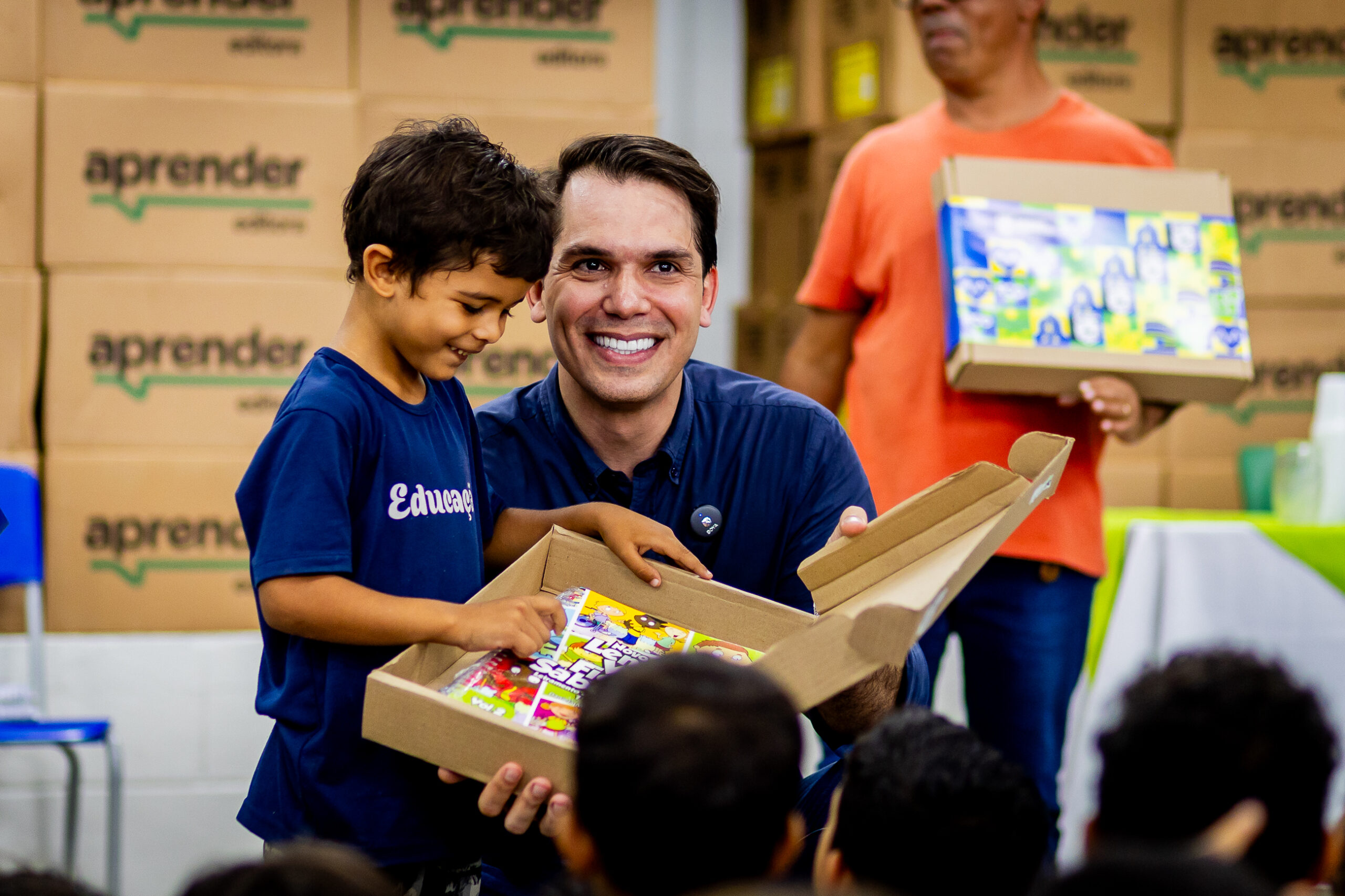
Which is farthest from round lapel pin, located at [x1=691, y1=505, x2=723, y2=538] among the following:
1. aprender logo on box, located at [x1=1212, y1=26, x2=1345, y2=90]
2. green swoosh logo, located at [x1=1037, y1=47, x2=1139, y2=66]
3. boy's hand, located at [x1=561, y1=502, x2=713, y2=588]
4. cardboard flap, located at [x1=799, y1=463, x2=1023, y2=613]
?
aprender logo on box, located at [x1=1212, y1=26, x2=1345, y2=90]

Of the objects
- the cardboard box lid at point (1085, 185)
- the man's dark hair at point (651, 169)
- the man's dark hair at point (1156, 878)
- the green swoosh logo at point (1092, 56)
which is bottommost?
the man's dark hair at point (1156, 878)

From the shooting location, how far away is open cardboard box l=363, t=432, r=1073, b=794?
3.27ft

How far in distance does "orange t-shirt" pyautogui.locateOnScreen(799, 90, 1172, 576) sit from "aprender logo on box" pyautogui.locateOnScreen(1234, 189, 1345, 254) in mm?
856

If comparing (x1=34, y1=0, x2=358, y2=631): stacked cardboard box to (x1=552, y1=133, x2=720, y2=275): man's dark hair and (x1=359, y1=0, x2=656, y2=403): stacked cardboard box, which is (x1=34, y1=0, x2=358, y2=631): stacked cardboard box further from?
(x1=552, y1=133, x2=720, y2=275): man's dark hair

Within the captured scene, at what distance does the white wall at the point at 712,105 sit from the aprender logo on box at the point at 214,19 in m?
1.28

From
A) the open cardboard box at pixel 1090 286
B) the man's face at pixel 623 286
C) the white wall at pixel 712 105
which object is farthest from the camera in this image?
the white wall at pixel 712 105

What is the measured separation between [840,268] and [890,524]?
3.47 ft

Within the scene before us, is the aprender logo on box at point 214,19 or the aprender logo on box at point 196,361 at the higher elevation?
the aprender logo on box at point 214,19

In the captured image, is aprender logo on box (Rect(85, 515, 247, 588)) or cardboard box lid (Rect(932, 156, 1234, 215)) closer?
cardboard box lid (Rect(932, 156, 1234, 215))

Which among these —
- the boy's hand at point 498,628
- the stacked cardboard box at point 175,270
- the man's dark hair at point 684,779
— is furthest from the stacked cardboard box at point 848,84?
the man's dark hair at point 684,779

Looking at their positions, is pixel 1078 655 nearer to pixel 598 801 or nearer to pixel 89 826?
pixel 598 801

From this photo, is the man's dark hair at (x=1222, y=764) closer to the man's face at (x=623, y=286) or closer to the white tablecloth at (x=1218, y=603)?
the man's face at (x=623, y=286)

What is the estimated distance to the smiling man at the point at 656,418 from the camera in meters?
1.51

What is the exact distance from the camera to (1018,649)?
80.3 inches
